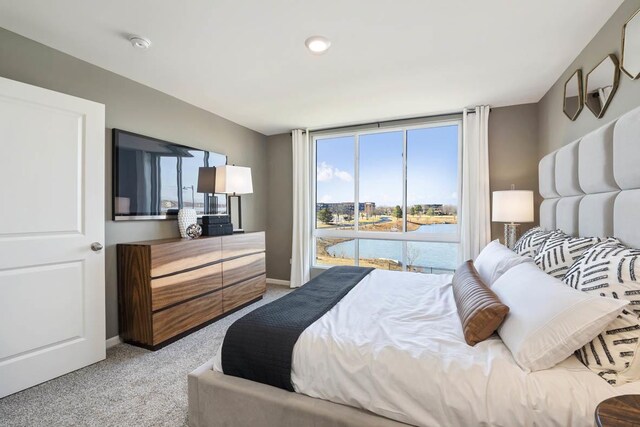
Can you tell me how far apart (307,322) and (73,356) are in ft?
6.43

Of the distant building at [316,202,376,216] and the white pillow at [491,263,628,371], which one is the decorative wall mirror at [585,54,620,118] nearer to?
the white pillow at [491,263,628,371]

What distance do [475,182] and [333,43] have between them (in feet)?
7.76

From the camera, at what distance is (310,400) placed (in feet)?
4.10

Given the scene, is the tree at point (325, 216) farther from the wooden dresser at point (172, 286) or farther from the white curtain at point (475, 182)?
the white curtain at point (475, 182)

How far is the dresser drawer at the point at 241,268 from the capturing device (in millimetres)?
3215

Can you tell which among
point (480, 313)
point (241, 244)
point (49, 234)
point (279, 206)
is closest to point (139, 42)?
point (49, 234)

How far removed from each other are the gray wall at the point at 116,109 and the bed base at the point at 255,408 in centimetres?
166

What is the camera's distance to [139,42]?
2053 mm

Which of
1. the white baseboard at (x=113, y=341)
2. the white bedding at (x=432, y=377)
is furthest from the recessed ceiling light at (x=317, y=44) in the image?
the white baseboard at (x=113, y=341)

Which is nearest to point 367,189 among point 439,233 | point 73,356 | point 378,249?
point 378,249

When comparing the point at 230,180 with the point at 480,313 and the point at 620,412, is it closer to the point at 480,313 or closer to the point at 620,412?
the point at 480,313

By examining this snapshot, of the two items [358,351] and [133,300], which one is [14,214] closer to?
[133,300]

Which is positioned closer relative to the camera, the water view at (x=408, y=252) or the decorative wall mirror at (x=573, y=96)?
the decorative wall mirror at (x=573, y=96)

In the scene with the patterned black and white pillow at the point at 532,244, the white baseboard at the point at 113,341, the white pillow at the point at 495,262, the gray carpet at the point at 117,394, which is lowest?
the gray carpet at the point at 117,394
